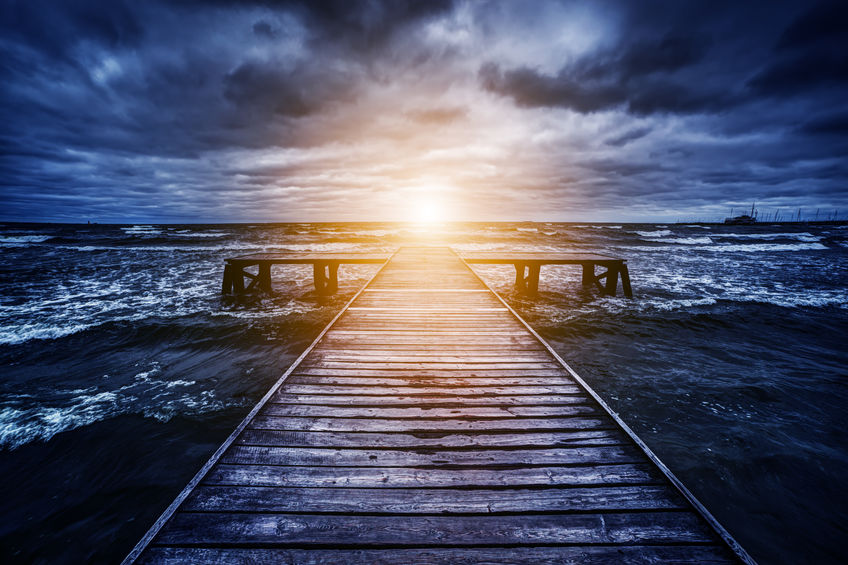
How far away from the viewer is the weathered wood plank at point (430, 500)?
82.6 inches

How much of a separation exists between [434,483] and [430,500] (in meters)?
0.14

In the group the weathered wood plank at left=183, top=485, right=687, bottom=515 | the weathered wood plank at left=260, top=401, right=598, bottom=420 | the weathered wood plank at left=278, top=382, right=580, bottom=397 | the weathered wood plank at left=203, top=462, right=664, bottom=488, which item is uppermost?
the weathered wood plank at left=278, top=382, right=580, bottom=397

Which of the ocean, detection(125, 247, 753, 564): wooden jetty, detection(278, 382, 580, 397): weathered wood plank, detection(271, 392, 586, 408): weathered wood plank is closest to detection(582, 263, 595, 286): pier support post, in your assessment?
the ocean

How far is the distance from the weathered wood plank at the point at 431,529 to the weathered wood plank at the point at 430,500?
53 millimetres

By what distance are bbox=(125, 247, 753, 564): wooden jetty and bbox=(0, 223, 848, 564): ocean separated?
7.34 ft

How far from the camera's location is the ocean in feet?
11.9

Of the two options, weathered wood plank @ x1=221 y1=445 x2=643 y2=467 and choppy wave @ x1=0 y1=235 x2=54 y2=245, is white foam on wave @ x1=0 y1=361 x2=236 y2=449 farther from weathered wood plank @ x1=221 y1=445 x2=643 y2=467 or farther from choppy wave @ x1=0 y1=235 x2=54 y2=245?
choppy wave @ x1=0 y1=235 x2=54 y2=245

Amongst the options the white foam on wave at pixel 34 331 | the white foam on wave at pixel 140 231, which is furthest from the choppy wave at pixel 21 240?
the white foam on wave at pixel 34 331

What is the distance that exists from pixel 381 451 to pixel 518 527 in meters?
1.12

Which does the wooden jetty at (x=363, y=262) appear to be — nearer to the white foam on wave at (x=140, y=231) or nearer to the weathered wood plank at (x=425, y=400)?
the weathered wood plank at (x=425, y=400)

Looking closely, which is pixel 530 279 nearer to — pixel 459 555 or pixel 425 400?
pixel 425 400

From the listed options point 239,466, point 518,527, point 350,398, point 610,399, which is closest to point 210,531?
point 239,466

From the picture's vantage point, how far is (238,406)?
5582 mm

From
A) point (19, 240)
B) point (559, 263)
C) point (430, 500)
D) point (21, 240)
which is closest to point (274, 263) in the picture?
point (559, 263)
